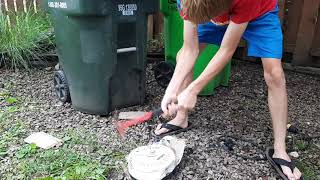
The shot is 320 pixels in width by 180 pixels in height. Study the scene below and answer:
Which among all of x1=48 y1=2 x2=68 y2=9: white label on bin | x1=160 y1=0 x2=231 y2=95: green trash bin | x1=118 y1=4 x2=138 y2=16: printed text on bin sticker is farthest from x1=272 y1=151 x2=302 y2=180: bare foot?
x1=48 y1=2 x2=68 y2=9: white label on bin

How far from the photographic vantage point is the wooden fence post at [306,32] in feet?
12.5

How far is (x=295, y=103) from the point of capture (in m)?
3.27

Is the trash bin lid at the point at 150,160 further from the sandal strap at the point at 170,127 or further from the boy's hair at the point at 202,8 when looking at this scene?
the boy's hair at the point at 202,8

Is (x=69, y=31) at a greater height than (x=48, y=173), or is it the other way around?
(x=69, y=31)

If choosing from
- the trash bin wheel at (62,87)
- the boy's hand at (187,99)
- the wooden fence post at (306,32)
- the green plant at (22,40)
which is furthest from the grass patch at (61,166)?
the wooden fence post at (306,32)

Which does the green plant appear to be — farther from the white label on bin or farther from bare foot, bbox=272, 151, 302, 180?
bare foot, bbox=272, 151, 302, 180

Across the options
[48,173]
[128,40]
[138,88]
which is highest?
[128,40]

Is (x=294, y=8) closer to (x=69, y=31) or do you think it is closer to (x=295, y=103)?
(x=295, y=103)

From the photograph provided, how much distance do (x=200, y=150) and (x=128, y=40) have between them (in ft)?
3.26

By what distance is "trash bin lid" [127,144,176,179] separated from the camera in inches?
78.2

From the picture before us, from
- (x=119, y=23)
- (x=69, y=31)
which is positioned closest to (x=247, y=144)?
(x=119, y=23)

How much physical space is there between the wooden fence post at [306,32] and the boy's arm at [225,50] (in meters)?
2.42

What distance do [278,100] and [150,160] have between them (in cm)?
84

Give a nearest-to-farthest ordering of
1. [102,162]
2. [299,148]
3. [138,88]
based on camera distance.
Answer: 1. [102,162]
2. [299,148]
3. [138,88]
